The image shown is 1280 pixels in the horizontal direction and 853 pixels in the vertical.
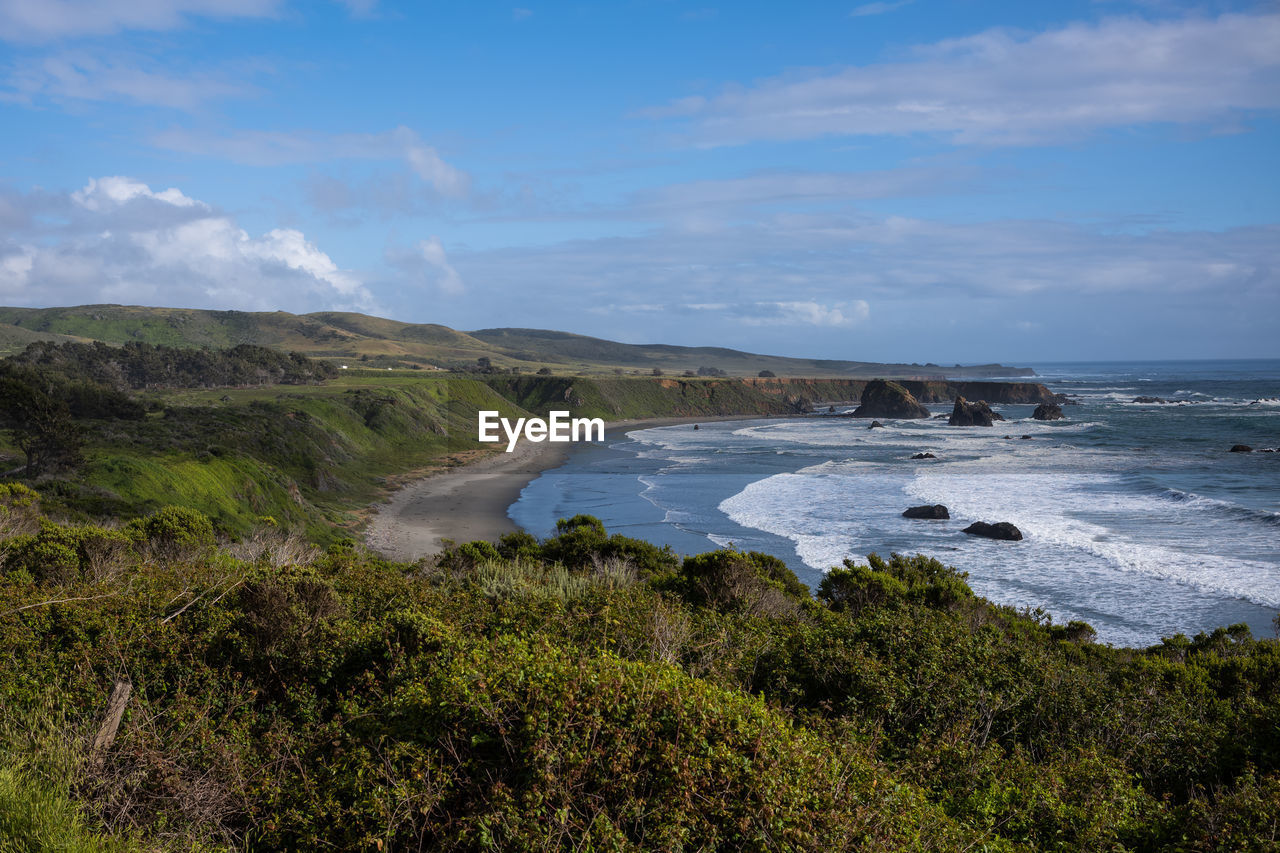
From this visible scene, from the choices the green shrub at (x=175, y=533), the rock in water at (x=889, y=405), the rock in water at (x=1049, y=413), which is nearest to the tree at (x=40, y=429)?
the green shrub at (x=175, y=533)

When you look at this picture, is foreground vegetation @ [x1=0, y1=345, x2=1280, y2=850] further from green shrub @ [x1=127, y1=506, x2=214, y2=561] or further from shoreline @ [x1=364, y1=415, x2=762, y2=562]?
shoreline @ [x1=364, y1=415, x2=762, y2=562]

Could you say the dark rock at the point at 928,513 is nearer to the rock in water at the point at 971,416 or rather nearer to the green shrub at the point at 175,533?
the green shrub at the point at 175,533

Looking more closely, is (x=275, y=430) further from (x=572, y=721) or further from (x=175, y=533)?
(x=572, y=721)

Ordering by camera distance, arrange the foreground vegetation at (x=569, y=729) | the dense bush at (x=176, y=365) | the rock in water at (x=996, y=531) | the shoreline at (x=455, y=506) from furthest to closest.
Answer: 1. the dense bush at (x=176, y=365)
2. the shoreline at (x=455, y=506)
3. the rock in water at (x=996, y=531)
4. the foreground vegetation at (x=569, y=729)

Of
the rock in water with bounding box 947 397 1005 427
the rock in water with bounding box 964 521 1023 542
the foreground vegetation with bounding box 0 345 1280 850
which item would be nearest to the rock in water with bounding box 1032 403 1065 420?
the rock in water with bounding box 947 397 1005 427

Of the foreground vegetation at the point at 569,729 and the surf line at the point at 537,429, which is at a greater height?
the foreground vegetation at the point at 569,729

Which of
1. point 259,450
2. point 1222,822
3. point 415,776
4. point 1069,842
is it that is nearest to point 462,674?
point 415,776
